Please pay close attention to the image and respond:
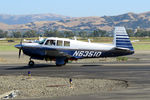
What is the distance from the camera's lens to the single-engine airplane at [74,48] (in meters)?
25.1

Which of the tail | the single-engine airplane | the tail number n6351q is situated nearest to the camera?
the single-engine airplane

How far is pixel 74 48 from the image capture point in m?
25.5

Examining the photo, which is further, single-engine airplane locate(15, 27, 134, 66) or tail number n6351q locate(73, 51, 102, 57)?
tail number n6351q locate(73, 51, 102, 57)

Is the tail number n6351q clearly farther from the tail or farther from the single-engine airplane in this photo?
the tail

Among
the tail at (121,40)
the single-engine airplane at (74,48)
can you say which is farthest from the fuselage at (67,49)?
the tail at (121,40)

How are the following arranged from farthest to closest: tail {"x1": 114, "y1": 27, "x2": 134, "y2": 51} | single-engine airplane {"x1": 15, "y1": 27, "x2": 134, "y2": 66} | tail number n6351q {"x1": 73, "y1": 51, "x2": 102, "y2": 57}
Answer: tail number n6351q {"x1": 73, "y1": 51, "x2": 102, "y2": 57} < tail {"x1": 114, "y1": 27, "x2": 134, "y2": 51} < single-engine airplane {"x1": 15, "y1": 27, "x2": 134, "y2": 66}

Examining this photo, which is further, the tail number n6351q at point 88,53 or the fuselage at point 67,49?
the tail number n6351q at point 88,53

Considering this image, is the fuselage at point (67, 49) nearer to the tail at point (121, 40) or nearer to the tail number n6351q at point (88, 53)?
the tail number n6351q at point (88, 53)

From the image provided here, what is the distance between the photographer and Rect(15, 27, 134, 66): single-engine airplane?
25109mm

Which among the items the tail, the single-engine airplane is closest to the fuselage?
the single-engine airplane

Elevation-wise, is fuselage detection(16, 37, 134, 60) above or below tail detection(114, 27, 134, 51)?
below

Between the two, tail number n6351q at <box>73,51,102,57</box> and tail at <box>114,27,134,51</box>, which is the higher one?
tail at <box>114,27,134,51</box>

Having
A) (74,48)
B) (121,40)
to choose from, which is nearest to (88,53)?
(74,48)

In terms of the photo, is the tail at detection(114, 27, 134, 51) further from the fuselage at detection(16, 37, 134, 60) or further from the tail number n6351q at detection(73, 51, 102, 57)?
the tail number n6351q at detection(73, 51, 102, 57)
